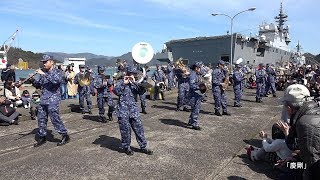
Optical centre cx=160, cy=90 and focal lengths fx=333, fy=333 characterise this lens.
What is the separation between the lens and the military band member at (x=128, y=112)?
22.1ft

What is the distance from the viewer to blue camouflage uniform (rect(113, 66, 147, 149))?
22.1 ft

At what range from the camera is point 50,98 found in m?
7.37

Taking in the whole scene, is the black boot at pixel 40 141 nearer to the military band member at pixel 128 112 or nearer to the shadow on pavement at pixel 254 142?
the military band member at pixel 128 112

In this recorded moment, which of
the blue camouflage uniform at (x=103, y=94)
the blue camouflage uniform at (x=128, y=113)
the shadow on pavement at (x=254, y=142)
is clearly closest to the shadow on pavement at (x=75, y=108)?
the blue camouflage uniform at (x=103, y=94)

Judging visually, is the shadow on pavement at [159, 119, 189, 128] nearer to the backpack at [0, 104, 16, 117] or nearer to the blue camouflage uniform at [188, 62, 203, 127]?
the blue camouflage uniform at [188, 62, 203, 127]

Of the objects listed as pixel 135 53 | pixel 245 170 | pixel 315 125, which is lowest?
pixel 245 170

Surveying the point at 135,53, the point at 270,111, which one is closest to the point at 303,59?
the point at 270,111

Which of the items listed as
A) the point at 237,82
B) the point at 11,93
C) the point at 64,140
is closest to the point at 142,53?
the point at 64,140

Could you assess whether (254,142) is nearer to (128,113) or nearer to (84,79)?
(128,113)

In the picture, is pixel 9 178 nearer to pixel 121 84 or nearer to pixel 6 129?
pixel 121 84

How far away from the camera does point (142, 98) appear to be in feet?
39.9

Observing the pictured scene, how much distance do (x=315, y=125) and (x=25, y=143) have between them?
6.72m

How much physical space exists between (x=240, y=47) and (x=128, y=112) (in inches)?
1995

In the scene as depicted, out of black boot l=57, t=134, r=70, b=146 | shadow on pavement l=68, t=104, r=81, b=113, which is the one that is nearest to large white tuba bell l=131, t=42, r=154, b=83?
→ black boot l=57, t=134, r=70, b=146
